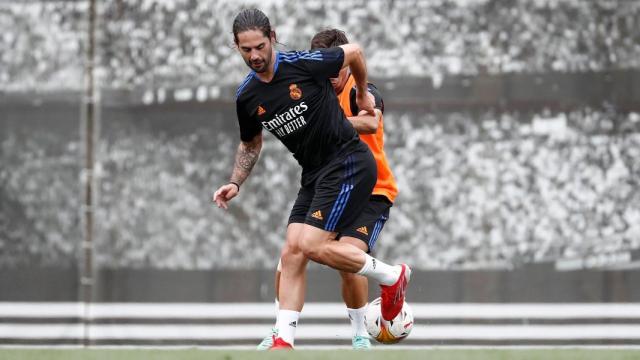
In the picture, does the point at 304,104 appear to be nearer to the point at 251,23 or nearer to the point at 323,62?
the point at 323,62

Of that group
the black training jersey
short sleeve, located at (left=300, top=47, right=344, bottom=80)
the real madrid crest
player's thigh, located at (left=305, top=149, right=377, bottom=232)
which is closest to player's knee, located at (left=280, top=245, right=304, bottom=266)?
player's thigh, located at (left=305, top=149, right=377, bottom=232)

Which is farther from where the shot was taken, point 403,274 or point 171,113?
point 171,113

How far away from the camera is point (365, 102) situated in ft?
15.5

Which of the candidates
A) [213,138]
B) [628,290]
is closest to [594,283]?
[628,290]

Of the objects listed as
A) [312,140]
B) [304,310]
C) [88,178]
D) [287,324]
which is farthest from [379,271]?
[88,178]

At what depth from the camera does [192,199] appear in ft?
22.5

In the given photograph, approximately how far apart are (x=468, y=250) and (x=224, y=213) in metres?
1.74

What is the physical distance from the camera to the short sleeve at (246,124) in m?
4.61

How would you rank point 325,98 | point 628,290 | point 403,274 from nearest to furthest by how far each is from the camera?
point 325,98, point 403,274, point 628,290

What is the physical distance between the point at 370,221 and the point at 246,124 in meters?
0.89

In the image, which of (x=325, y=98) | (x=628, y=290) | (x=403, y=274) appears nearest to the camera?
(x=325, y=98)

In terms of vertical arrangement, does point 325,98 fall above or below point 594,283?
above

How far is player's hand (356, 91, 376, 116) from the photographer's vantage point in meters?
4.69

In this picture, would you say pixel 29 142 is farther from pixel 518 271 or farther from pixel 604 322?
pixel 604 322
